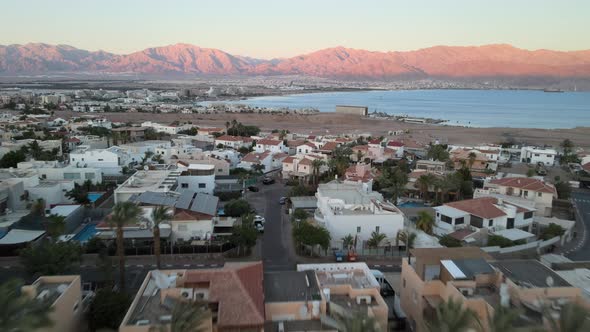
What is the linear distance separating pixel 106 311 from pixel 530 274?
13.1 metres

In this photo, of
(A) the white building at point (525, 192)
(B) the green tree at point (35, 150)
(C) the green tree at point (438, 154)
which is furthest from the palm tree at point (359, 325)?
(B) the green tree at point (35, 150)

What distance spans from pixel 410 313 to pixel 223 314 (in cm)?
670

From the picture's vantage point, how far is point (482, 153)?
1758 inches

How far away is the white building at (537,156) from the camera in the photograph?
4703cm

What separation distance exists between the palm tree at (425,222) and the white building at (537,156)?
101ft

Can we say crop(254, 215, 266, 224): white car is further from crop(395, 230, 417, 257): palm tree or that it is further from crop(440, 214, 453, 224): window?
crop(440, 214, 453, 224): window

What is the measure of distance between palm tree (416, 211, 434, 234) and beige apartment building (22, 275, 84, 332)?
1656 cm

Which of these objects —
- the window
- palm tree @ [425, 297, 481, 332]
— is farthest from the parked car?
palm tree @ [425, 297, 481, 332]

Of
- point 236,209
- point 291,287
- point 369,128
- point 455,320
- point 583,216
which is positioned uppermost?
point 455,320

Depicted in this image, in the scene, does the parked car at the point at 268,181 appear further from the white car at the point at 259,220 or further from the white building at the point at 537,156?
the white building at the point at 537,156

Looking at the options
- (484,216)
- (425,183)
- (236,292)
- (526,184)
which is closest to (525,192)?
(526,184)

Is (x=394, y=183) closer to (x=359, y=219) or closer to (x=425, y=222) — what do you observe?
(x=425, y=222)

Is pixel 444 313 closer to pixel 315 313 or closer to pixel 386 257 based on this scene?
pixel 315 313

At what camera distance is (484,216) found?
24.2 meters
